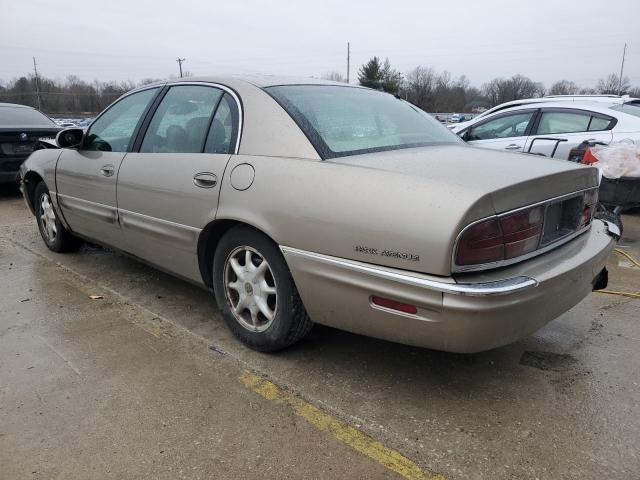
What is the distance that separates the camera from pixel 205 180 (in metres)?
2.95

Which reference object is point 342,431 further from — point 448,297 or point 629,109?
point 629,109

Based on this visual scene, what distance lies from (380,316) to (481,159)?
1001mm

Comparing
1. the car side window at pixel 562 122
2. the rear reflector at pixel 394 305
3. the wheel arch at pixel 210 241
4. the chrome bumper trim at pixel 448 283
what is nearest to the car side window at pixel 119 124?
the wheel arch at pixel 210 241

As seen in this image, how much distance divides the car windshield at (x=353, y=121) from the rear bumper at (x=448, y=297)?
2.12 feet

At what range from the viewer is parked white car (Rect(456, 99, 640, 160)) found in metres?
6.42

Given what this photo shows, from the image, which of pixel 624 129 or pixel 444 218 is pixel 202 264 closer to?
pixel 444 218

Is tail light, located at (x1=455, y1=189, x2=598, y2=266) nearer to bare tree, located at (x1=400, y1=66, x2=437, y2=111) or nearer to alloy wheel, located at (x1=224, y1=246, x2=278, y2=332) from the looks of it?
alloy wheel, located at (x1=224, y1=246, x2=278, y2=332)

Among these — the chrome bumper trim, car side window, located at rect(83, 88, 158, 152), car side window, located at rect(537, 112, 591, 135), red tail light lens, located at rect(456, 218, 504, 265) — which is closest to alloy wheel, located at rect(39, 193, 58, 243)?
car side window, located at rect(83, 88, 158, 152)

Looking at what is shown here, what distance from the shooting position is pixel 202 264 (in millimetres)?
3160

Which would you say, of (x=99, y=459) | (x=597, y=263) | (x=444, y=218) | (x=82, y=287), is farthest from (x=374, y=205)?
(x=82, y=287)

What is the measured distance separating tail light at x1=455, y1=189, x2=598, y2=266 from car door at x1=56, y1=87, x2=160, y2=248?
2.63 metres

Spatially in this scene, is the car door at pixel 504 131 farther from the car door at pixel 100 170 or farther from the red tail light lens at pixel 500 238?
the red tail light lens at pixel 500 238

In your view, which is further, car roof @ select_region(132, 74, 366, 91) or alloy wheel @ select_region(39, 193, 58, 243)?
alloy wheel @ select_region(39, 193, 58, 243)

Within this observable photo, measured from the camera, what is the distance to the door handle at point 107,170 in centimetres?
373
